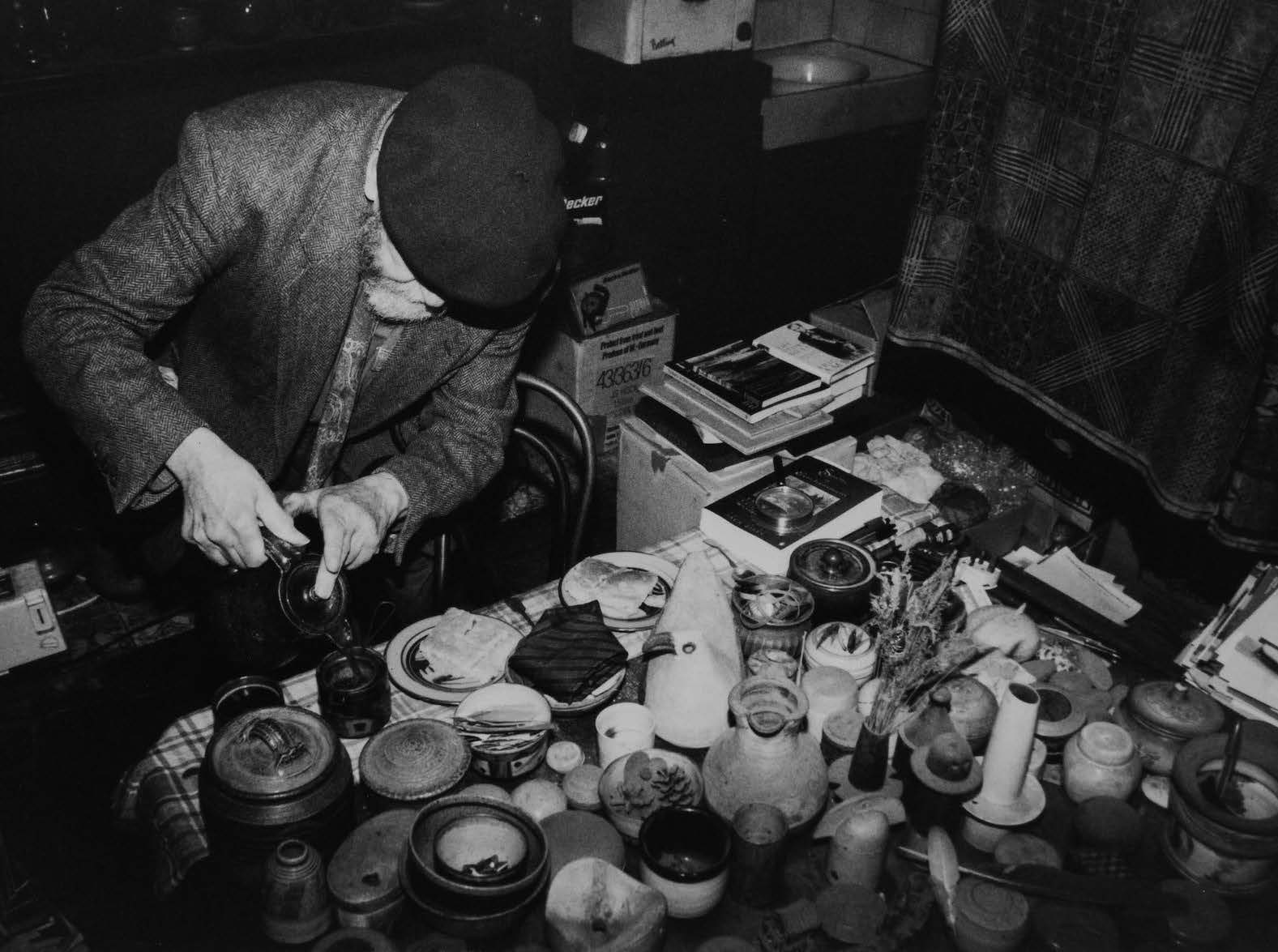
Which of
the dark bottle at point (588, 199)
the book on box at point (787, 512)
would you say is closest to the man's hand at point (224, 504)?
the book on box at point (787, 512)

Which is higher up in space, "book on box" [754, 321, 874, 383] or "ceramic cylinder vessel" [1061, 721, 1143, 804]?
"ceramic cylinder vessel" [1061, 721, 1143, 804]

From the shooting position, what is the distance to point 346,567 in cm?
176

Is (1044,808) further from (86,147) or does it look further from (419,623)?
(86,147)

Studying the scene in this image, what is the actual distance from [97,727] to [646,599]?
187 cm

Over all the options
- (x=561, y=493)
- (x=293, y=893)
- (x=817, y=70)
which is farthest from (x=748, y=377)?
(x=817, y=70)

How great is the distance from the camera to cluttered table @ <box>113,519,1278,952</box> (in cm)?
125

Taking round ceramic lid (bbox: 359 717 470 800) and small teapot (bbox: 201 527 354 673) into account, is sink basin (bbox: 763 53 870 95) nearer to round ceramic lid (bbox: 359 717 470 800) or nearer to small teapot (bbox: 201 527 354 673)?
small teapot (bbox: 201 527 354 673)

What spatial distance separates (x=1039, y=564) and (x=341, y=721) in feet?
4.61

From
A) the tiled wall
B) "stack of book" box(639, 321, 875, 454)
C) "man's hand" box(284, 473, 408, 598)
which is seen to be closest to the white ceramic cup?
"man's hand" box(284, 473, 408, 598)

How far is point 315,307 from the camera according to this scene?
1949mm

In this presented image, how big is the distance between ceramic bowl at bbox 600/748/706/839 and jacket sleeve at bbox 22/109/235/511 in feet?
3.12

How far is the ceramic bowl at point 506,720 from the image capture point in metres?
1.46

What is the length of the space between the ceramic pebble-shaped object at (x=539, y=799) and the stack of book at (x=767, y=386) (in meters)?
1.21

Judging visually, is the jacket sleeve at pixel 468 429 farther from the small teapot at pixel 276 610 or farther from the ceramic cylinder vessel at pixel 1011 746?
the ceramic cylinder vessel at pixel 1011 746
